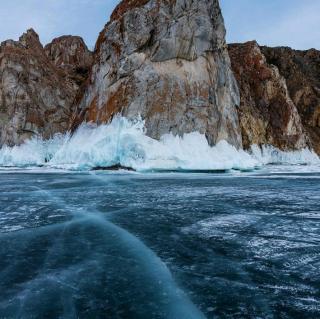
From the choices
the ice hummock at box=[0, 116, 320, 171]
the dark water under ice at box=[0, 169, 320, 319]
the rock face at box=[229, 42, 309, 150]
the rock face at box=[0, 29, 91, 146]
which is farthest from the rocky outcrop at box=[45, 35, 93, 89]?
the dark water under ice at box=[0, 169, 320, 319]

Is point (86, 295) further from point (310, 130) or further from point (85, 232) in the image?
point (310, 130)

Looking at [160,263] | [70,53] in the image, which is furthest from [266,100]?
[160,263]

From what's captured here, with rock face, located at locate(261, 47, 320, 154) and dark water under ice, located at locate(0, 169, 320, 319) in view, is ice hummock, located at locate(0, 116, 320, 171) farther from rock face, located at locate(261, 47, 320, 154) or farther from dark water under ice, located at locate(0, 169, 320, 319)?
rock face, located at locate(261, 47, 320, 154)

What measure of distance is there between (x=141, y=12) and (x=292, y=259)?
29.4 meters

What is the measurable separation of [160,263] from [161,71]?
26.6 m

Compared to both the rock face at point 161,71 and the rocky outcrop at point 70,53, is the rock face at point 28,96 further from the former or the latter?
the rock face at point 161,71

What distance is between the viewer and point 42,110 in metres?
48.4

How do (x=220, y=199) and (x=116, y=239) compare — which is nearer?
(x=116, y=239)

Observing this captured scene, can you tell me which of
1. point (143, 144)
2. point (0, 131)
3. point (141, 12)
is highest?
point (141, 12)

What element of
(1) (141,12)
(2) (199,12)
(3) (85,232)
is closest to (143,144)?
(1) (141,12)

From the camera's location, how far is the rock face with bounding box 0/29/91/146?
148 feet

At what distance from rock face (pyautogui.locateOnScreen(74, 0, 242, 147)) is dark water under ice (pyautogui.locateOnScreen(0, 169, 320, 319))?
2088 cm

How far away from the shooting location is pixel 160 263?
4.33 meters

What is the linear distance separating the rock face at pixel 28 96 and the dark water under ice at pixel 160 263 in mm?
39704
